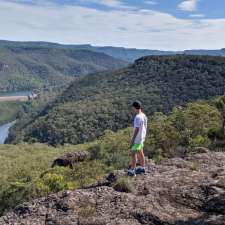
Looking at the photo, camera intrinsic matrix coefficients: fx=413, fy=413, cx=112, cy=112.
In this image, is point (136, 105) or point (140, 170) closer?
point (136, 105)

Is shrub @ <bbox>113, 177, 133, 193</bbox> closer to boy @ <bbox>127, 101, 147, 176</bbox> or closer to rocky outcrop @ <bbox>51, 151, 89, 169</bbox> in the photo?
boy @ <bbox>127, 101, 147, 176</bbox>

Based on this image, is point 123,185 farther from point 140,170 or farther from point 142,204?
point 140,170

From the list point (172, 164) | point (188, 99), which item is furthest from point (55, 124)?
point (172, 164)

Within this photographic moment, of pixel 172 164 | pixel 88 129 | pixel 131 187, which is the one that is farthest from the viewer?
pixel 88 129

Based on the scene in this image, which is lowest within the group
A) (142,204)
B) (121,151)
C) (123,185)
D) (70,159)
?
(121,151)

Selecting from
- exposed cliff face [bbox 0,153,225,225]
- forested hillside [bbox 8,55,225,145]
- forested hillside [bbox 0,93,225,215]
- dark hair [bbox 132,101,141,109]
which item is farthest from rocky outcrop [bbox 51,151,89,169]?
forested hillside [bbox 8,55,225,145]

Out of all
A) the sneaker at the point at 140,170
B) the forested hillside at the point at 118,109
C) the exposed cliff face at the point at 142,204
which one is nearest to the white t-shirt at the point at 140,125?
the sneaker at the point at 140,170

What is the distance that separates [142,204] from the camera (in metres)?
13.6

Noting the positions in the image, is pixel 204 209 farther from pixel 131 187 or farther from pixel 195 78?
pixel 195 78

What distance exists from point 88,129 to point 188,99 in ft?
148

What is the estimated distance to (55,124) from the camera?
18000 centimetres

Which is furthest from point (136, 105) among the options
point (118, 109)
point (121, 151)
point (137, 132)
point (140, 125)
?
point (118, 109)

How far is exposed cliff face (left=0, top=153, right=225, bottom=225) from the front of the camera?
12.8 meters

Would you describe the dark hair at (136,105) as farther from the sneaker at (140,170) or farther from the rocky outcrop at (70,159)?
the rocky outcrop at (70,159)
